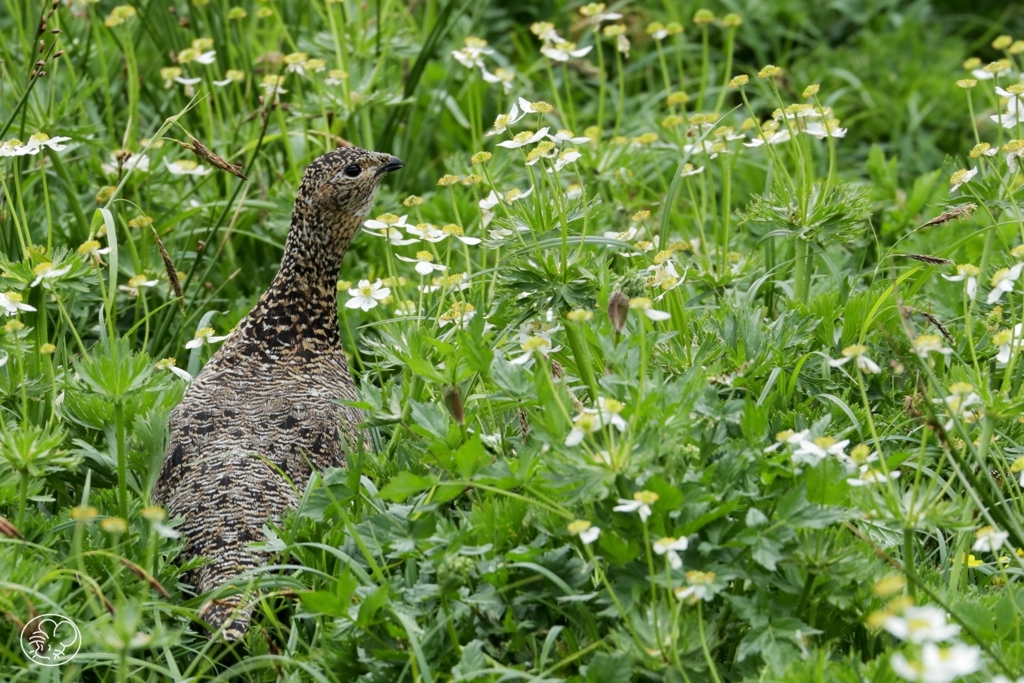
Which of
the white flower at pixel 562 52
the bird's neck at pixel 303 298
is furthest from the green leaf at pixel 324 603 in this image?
the white flower at pixel 562 52

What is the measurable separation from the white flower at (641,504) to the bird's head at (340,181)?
199 cm

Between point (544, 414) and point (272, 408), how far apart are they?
1207 mm

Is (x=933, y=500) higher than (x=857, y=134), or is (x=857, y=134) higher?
(x=933, y=500)

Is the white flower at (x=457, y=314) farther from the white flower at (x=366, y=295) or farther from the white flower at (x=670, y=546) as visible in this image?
the white flower at (x=670, y=546)

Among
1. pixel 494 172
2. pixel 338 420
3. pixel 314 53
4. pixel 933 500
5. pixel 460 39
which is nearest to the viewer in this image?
pixel 933 500

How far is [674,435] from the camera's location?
8.58ft

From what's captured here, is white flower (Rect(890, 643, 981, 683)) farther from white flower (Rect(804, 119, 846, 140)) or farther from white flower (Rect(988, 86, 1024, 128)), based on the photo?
white flower (Rect(804, 119, 846, 140))

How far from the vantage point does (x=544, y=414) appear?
8.94 ft

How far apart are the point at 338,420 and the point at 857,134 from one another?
3.96 metres

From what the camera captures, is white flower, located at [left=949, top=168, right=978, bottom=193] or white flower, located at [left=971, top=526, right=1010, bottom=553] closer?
white flower, located at [left=971, top=526, right=1010, bottom=553]

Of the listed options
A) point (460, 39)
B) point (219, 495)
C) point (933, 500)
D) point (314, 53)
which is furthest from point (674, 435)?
point (460, 39)

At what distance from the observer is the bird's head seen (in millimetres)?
4098

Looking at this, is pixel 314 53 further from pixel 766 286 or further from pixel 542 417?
pixel 542 417

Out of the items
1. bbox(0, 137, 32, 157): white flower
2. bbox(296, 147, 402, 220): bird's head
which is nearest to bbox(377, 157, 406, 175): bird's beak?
bbox(296, 147, 402, 220): bird's head
